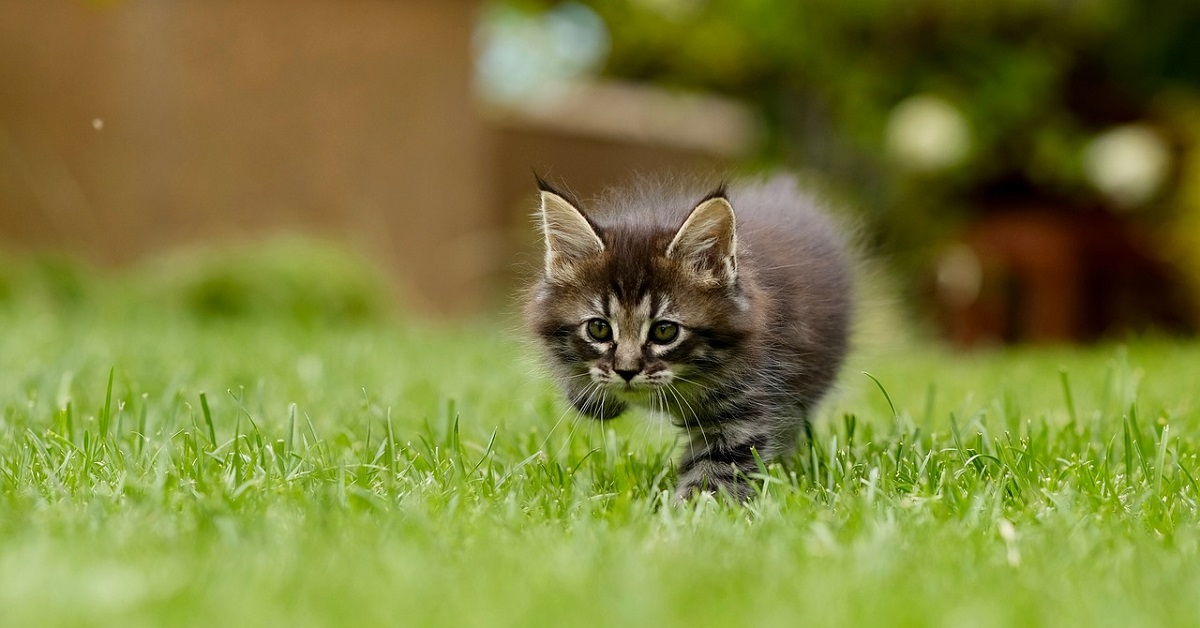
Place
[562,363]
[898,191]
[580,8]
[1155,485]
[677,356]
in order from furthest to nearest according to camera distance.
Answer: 1. [580,8]
2. [898,191]
3. [562,363]
4. [677,356]
5. [1155,485]

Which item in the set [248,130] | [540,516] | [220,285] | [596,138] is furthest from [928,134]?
[540,516]

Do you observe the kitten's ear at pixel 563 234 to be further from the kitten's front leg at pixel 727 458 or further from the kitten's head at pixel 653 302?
the kitten's front leg at pixel 727 458

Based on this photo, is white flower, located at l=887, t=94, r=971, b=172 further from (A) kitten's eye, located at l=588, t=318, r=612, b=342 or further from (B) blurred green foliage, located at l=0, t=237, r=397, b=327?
(A) kitten's eye, located at l=588, t=318, r=612, b=342

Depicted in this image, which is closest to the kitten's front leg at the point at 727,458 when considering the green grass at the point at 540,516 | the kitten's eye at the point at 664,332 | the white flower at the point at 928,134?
the green grass at the point at 540,516

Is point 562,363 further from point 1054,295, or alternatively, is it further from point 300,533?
point 1054,295

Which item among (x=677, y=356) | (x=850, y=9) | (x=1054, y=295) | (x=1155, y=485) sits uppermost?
(x=850, y=9)

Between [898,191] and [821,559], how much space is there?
1203 centimetres

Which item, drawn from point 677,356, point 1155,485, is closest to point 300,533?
point 677,356

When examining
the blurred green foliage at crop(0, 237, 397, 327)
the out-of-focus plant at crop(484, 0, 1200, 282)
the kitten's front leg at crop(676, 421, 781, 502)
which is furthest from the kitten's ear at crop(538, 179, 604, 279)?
the out-of-focus plant at crop(484, 0, 1200, 282)

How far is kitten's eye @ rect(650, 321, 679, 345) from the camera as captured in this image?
11.5ft

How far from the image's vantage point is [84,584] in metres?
2.09

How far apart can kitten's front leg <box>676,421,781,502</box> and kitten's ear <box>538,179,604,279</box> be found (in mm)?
637

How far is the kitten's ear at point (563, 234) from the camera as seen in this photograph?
3627 millimetres

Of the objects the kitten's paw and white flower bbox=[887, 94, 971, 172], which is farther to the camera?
white flower bbox=[887, 94, 971, 172]
